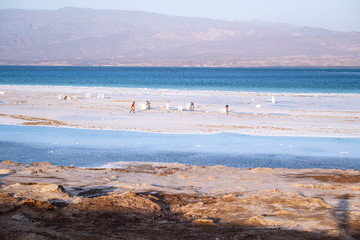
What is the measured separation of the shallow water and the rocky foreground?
11.5 feet

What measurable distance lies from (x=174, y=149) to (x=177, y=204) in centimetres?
980

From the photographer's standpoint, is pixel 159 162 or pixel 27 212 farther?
pixel 159 162

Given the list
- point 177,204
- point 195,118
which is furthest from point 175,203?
point 195,118

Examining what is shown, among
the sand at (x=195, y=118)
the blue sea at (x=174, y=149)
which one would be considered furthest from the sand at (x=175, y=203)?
the sand at (x=195, y=118)

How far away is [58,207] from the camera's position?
930 cm

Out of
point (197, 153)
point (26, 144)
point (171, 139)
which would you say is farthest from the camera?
point (171, 139)

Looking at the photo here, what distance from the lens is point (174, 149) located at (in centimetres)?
1984

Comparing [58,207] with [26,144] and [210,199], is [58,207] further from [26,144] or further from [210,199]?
[26,144]

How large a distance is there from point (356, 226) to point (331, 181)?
4.75 m

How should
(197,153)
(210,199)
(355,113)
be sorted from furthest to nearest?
(355,113)
(197,153)
(210,199)

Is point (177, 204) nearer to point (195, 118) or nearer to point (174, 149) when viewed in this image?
point (174, 149)

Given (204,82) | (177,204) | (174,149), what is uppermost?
(204,82)

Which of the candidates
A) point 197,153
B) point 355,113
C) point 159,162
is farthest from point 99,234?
point 355,113

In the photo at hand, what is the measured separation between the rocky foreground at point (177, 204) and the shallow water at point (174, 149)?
3.51 metres
